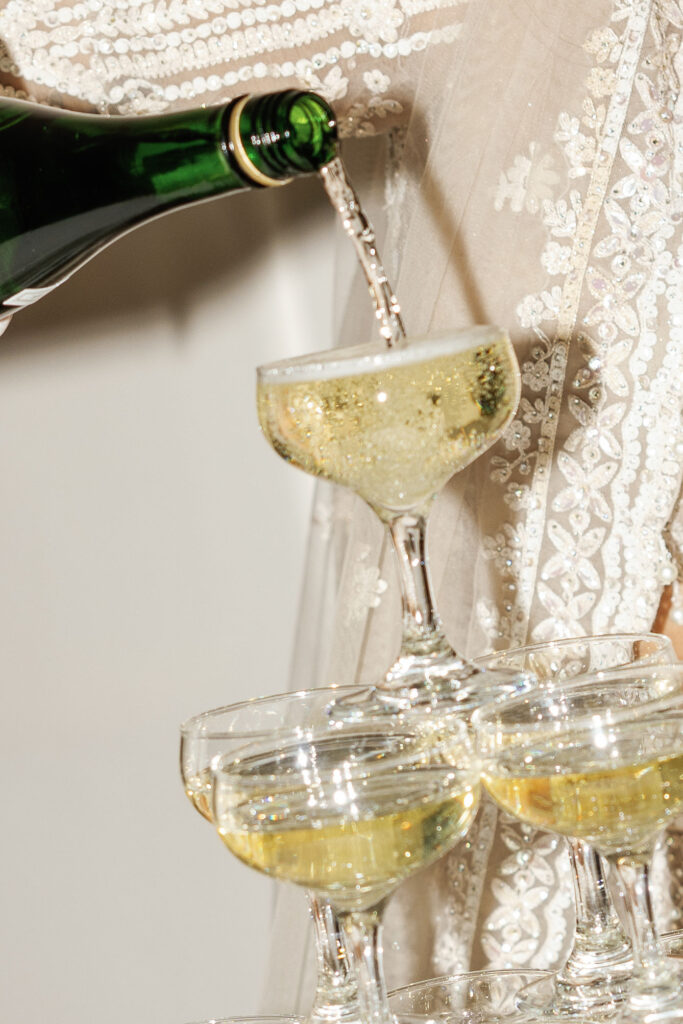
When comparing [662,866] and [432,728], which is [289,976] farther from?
[432,728]

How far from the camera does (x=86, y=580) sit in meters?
1.31

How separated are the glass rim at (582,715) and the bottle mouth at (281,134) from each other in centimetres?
25

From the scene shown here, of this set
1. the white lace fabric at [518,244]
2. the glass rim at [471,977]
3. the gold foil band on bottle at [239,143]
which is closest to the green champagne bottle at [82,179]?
the gold foil band on bottle at [239,143]

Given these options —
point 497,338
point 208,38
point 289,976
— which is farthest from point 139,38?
point 289,976

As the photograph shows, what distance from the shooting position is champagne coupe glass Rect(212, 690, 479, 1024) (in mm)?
413

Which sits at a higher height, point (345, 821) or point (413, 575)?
point (413, 575)

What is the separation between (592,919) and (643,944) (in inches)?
3.2

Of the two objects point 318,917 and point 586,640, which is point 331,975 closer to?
point 318,917

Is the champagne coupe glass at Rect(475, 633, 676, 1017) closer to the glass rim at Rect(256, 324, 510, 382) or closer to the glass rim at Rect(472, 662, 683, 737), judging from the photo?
the glass rim at Rect(472, 662, 683, 737)

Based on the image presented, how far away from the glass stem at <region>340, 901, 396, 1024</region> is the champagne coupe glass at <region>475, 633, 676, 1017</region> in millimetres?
82

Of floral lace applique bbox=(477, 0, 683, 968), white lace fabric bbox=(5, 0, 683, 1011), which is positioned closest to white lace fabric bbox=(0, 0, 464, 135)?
white lace fabric bbox=(5, 0, 683, 1011)

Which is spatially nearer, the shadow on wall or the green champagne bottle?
the green champagne bottle

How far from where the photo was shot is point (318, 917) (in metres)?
0.54

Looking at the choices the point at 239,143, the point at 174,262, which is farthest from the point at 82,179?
the point at 174,262
